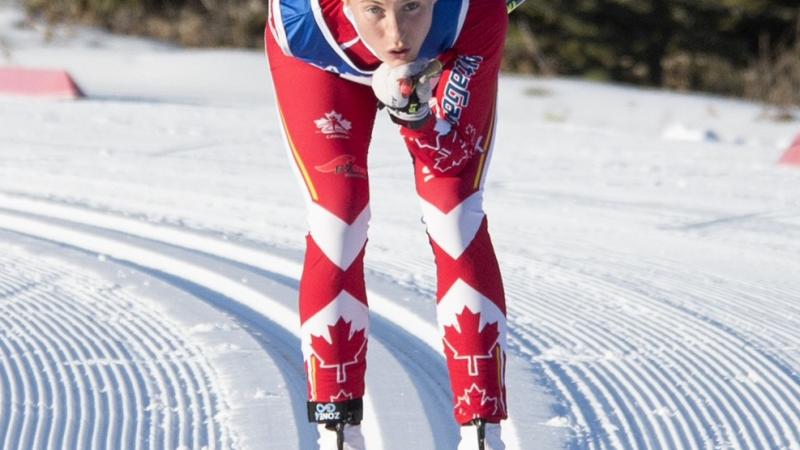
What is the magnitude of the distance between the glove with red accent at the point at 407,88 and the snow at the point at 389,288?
772mm

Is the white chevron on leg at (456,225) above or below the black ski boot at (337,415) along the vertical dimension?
above

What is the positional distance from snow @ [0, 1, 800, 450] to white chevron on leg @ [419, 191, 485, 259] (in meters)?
0.52

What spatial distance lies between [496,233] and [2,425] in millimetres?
2922

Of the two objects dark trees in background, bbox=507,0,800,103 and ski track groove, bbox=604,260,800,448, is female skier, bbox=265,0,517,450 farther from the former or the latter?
dark trees in background, bbox=507,0,800,103

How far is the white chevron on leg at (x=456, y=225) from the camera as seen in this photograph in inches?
105

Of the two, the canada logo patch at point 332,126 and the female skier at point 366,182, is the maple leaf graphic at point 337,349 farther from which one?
the canada logo patch at point 332,126

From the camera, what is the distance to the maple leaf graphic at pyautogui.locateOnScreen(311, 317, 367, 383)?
8.91 ft

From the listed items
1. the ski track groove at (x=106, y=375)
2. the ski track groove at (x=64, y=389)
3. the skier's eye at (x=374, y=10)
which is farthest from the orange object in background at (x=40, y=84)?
the skier's eye at (x=374, y=10)

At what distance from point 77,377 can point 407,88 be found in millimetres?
1399

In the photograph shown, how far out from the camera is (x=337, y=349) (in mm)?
2717

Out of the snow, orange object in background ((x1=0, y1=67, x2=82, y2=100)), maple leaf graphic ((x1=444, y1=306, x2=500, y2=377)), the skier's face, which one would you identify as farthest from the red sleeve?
orange object in background ((x1=0, y1=67, x2=82, y2=100))

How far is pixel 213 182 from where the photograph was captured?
6730 mm

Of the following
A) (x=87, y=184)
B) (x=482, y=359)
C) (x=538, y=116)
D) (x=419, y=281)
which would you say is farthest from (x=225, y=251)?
(x=538, y=116)

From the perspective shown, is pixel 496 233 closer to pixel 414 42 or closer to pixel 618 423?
pixel 618 423
